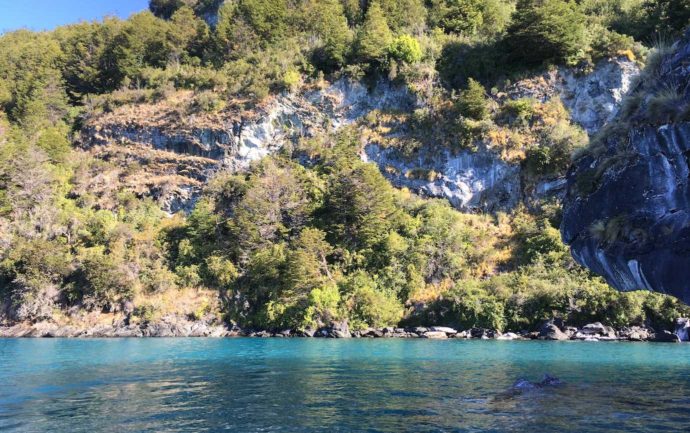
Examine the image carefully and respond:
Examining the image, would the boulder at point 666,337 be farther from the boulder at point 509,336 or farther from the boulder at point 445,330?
the boulder at point 445,330

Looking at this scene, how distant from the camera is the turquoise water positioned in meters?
12.0

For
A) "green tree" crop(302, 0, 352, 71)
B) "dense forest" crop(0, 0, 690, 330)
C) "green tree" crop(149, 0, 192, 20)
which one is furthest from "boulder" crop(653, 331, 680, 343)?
"green tree" crop(149, 0, 192, 20)

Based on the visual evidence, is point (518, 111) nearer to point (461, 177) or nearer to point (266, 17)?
point (461, 177)

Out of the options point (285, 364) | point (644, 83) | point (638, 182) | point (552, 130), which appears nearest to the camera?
point (638, 182)

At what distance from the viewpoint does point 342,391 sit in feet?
52.2

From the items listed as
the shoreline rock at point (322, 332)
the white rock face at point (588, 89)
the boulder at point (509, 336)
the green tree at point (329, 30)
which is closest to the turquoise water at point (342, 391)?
the shoreline rock at point (322, 332)

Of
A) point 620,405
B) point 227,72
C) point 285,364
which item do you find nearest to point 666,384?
point 620,405

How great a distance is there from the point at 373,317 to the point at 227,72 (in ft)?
131

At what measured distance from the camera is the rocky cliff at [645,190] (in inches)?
494

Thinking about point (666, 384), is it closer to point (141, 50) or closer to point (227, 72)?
point (227, 72)

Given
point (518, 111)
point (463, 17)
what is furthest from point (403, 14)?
point (518, 111)

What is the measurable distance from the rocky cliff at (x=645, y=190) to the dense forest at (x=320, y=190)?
26107mm

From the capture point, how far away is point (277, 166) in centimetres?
5678

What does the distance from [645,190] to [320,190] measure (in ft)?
135
